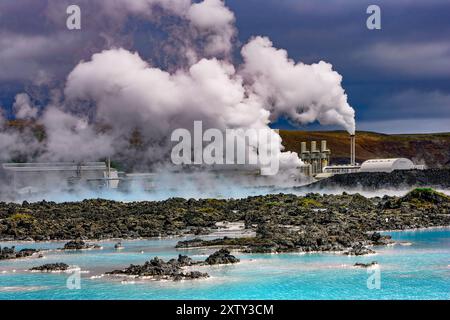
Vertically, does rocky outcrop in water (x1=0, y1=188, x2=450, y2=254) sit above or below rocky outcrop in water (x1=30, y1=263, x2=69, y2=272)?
above

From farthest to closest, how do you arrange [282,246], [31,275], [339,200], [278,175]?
[278,175] < [339,200] < [282,246] < [31,275]

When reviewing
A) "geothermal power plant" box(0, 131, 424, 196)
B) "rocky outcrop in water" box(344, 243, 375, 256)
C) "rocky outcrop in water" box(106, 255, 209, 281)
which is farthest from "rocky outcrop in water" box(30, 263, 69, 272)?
"geothermal power plant" box(0, 131, 424, 196)

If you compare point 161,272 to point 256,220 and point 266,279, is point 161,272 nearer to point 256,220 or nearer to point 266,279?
point 266,279

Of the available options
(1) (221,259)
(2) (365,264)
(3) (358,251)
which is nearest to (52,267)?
(1) (221,259)

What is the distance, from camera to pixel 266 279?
25750 mm

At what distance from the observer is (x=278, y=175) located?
3799 inches

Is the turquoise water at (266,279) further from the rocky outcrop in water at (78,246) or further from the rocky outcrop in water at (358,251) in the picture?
the rocky outcrop in water at (78,246)

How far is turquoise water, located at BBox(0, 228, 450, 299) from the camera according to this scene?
76.2 ft

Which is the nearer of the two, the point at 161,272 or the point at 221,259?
the point at 161,272

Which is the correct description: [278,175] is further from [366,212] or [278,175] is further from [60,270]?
[60,270]

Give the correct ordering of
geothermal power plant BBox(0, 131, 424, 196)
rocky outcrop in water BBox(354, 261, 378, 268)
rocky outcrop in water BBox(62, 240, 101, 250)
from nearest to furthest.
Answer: rocky outcrop in water BBox(354, 261, 378, 268), rocky outcrop in water BBox(62, 240, 101, 250), geothermal power plant BBox(0, 131, 424, 196)

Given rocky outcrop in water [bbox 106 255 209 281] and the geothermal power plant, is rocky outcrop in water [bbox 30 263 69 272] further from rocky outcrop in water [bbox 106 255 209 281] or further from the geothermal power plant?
the geothermal power plant

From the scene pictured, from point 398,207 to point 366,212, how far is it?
13.3ft
